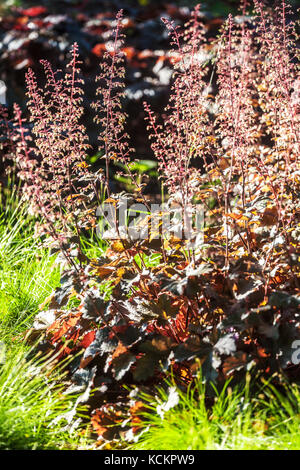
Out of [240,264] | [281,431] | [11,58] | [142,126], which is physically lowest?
[281,431]

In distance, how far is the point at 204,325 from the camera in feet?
7.71

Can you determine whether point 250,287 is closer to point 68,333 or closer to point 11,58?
point 68,333

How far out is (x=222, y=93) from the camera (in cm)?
239

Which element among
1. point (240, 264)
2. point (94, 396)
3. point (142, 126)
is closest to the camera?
point (240, 264)

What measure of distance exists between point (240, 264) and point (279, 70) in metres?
0.96

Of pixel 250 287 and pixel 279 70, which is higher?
pixel 279 70

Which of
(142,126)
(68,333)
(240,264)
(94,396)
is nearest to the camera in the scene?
(240,264)

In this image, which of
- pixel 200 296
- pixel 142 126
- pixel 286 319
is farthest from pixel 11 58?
pixel 286 319

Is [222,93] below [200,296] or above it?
above

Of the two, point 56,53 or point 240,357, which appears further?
point 56,53

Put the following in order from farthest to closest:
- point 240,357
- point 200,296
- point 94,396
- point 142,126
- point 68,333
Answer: point 142,126, point 68,333, point 200,296, point 94,396, point 240,357

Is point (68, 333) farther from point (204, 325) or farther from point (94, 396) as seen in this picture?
point (204, 325)

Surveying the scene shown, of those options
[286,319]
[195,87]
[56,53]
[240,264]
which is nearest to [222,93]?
[195,87]

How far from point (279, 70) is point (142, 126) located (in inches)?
110
